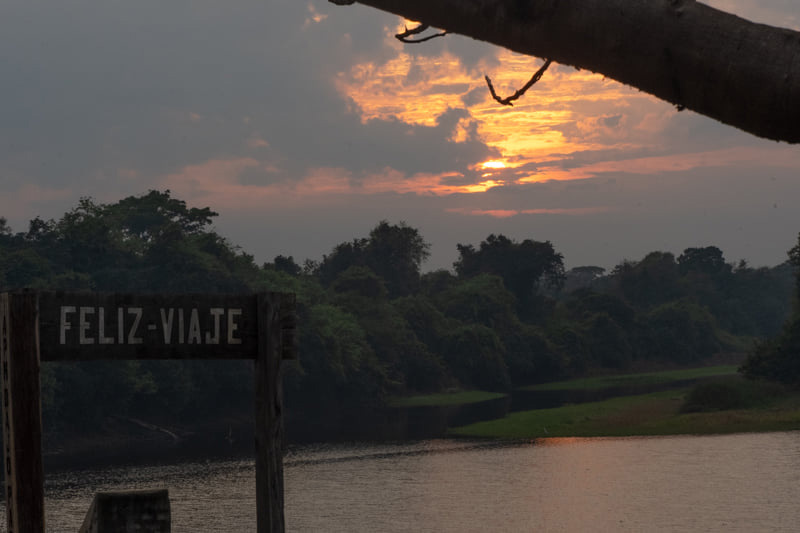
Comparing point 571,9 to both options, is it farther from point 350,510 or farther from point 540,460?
point 540,460

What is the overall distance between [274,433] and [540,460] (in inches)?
1896

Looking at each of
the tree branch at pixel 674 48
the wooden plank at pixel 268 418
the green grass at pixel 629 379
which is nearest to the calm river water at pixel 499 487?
the wooden plank at pixel 268 418

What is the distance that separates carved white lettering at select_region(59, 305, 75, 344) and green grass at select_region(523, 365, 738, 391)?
103 meters

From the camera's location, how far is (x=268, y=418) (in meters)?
6.12

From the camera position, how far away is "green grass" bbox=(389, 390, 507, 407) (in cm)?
9334

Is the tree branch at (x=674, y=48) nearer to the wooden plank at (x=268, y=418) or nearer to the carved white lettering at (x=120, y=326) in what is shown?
the carved white lettering at (x=120, y=326)

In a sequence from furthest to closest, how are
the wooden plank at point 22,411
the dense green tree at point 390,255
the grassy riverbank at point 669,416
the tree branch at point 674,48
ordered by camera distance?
the dense green tree at point 390,255, the grassy riverbank at point 669,416, the wooden plank at point 22,411, the tree branch at point 674,48

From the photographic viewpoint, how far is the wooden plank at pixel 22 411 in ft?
17.4

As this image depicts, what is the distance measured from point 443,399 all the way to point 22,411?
92911mm

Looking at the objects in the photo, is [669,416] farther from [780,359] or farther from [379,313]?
[379,313]

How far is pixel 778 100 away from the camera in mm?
2887

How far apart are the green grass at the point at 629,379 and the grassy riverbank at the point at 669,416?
2890 centimetres

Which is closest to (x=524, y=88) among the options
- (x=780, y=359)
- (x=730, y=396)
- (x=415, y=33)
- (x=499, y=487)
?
(x=415, y=33)

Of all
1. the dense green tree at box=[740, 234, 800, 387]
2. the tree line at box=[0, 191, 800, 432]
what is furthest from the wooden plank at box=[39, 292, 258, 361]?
the dense green tree at box=[740, 234, 800, 387]
